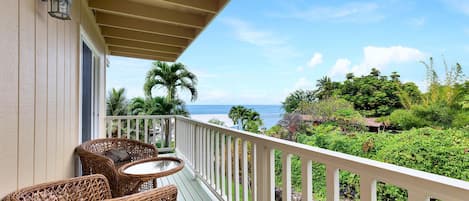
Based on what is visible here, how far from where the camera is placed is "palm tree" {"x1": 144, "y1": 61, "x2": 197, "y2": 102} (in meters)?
9.34

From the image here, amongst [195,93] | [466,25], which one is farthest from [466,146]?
[466,25]

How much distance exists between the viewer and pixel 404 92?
597 cm

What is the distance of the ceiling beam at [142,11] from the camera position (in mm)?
3008

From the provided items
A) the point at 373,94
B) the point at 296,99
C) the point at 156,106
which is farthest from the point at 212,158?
the point at 156,106

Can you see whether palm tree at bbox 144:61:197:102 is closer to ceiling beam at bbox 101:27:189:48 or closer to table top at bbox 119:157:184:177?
ceiling beam at bbox 101:27:189:48

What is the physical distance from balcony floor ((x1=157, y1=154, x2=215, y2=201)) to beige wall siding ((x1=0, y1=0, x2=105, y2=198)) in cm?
135

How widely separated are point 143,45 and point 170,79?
4824 millimetres

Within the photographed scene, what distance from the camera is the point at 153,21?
11.4ft

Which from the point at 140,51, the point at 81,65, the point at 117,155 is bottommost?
the point at 117,155

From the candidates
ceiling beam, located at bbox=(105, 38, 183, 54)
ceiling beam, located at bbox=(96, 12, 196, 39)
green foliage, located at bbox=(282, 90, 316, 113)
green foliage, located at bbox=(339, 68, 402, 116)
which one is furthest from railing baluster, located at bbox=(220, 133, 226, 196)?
green foliage, located at bbox=(282, 90, 316, 113)

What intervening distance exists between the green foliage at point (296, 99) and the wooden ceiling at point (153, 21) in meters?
3.99

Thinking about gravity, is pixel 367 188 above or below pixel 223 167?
above

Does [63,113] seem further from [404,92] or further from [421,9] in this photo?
[421,9]

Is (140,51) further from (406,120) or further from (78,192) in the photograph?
(406,120)
